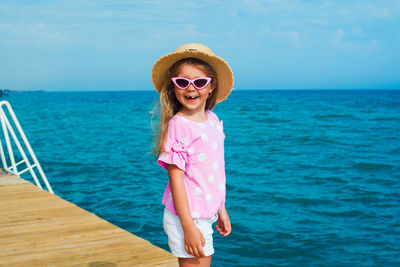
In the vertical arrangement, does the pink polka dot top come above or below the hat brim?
below

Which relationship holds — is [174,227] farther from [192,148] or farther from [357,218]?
[357,218]

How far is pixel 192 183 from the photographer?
76.6 inches

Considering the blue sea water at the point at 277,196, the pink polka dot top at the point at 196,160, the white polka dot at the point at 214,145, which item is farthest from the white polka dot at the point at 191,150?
the blue sea water at the point at 277,196

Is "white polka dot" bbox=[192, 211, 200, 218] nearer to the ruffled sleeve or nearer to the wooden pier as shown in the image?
the ruffled sleeve

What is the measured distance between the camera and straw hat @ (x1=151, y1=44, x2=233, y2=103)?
195 cm

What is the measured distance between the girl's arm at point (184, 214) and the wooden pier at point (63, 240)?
4.29ft

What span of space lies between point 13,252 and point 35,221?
78 centimetres

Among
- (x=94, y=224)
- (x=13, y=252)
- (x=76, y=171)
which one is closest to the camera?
(x=13, y=252)

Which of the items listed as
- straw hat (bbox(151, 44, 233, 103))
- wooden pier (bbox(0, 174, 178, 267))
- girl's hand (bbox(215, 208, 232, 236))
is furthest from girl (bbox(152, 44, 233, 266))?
wooden pier (bbox(0, 174, 178, 267))

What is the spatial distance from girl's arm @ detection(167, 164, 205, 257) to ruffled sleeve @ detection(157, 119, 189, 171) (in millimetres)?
33

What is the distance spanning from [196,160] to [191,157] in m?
0.03

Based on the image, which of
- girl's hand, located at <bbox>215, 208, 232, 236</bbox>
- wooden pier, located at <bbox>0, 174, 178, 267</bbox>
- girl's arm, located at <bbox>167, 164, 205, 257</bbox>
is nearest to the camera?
girl's arm, located at <bbox>167, 164, 205, 257</bbox>

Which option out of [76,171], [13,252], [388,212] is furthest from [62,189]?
[388,212]

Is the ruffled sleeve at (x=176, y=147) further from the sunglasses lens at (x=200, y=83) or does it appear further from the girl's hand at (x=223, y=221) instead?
the girl's hand at (x=223, y=221)
